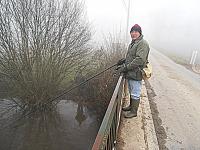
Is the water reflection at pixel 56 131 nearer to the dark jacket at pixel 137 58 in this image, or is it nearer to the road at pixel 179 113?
the road at pixel 179 113

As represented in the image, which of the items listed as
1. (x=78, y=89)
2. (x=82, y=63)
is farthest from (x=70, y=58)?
(x=78, y=89)

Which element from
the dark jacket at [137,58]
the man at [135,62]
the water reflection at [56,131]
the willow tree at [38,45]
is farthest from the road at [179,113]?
the willow tree at [38,45]

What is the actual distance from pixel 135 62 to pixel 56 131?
241 inches

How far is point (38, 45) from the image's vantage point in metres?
10.0

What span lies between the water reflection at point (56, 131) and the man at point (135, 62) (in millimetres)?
4219

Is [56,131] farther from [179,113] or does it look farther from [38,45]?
[179,113]

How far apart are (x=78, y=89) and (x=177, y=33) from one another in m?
71.3

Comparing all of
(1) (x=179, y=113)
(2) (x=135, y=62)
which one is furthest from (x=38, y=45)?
(2) (x=135, y=62)

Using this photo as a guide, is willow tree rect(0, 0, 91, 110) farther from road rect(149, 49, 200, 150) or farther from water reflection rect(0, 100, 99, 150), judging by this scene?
road rect(149, 49, 200, 150)

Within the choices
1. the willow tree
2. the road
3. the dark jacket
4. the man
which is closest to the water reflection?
the willow tree

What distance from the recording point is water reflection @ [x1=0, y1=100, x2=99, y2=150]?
28.5 feet

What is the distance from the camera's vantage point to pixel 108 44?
1139 cm

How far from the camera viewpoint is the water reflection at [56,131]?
8688mm

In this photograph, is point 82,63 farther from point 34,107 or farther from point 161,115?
point 161,115
